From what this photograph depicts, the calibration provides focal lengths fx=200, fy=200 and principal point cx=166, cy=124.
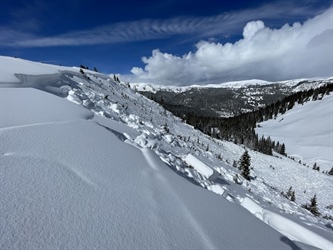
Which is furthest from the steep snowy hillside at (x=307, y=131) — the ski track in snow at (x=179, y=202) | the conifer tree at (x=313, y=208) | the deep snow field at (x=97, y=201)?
the deep snow field at (x=97, y=201)

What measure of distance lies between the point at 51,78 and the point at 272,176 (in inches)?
1073

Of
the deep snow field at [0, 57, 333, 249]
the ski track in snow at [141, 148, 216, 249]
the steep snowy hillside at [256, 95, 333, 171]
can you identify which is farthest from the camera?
the steep snowy hillside at [256, 95, 333, 171]

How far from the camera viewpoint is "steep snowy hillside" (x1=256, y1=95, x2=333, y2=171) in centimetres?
7622

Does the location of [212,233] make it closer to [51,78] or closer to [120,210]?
[120,210]

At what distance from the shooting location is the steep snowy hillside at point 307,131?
76.2 m

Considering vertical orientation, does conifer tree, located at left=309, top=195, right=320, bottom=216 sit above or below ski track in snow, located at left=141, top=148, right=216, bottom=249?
below

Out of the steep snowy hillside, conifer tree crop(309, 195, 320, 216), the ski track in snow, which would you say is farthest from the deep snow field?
the steep snowy hillside

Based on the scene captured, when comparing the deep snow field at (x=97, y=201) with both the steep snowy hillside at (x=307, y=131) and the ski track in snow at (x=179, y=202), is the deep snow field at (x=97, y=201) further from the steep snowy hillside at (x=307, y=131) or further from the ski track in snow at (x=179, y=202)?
the steep snowy hillside at (x=307, y=131)

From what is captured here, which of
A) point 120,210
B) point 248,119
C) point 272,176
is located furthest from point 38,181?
point 248,119

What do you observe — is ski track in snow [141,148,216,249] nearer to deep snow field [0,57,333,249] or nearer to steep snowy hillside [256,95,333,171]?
deep snow field [0,57,333,249]

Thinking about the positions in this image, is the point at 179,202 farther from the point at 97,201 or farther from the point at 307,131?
the point at 307,131

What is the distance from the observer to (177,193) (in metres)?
4.23

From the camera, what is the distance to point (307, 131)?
9938 cm

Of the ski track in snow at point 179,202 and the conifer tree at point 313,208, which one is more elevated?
the ski track in snow at point 179,202
